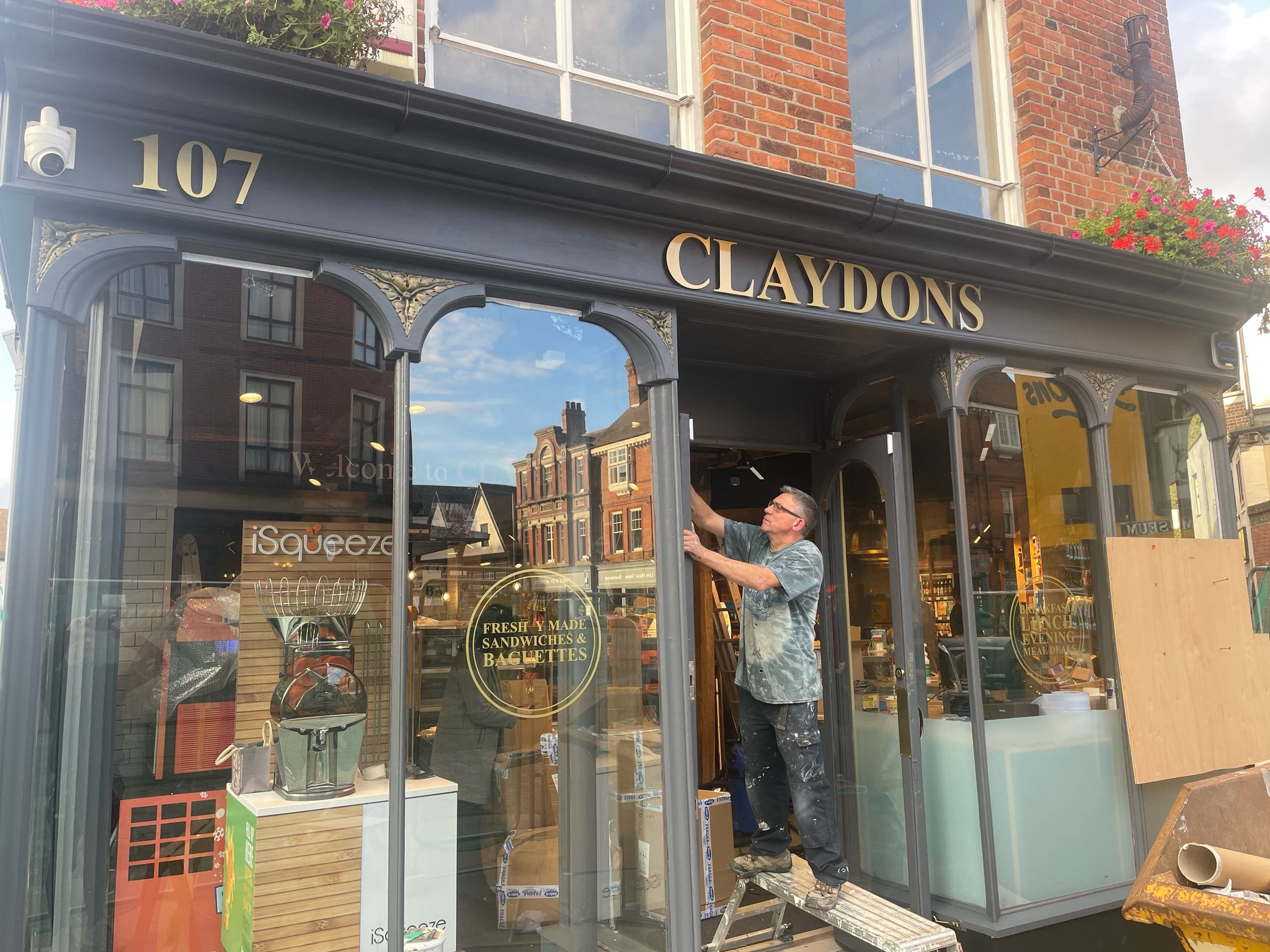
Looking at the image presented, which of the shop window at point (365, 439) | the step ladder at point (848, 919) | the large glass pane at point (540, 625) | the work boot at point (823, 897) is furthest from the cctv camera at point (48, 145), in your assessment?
the work boot at point (823, 897)

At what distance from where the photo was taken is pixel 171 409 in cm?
449

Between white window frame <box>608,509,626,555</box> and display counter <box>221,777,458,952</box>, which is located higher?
white window frame <box>608,509,626,555</box>

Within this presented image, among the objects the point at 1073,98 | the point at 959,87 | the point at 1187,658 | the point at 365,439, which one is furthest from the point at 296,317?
the point at 1073,98

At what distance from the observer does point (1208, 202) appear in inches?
249

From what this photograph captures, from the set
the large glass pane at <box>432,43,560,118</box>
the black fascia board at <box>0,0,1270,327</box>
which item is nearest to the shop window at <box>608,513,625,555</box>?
the black fascia board at <box>0,0,1270,327</box>

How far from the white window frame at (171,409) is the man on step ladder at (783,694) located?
8.37 feet

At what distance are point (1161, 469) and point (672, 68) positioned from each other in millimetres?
4430

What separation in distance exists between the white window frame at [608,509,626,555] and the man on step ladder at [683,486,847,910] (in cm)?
32

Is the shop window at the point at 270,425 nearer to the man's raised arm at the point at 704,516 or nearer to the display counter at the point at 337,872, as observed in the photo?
the display counter at the point at 337,872

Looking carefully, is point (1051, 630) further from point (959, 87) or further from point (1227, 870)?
point (959, 87)

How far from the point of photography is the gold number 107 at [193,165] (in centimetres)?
336

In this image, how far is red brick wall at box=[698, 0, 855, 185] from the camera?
5262 millimetres

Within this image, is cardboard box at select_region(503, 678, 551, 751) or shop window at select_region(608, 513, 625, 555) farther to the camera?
shop window at select_region(608, 513, 625, 555)

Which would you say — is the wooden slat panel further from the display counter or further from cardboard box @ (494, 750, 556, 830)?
cardboard box @ (494, 750, 556, 830)
